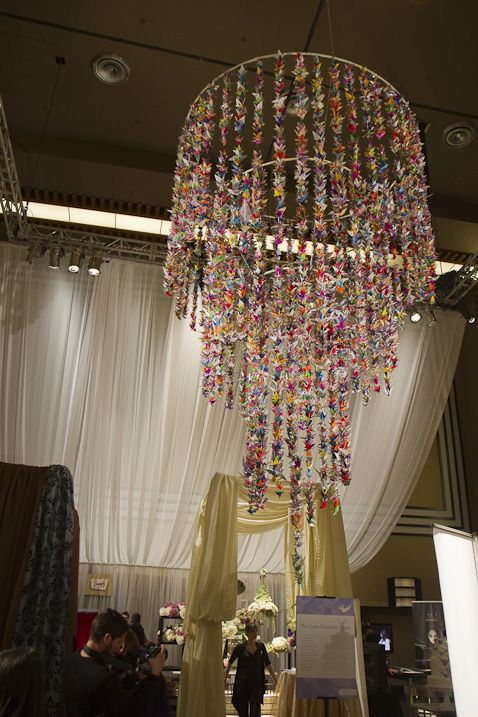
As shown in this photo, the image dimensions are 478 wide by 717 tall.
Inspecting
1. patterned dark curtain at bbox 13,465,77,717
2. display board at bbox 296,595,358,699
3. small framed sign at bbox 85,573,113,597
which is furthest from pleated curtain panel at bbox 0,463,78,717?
Result: small framed sign at bbox 85,573,113,597

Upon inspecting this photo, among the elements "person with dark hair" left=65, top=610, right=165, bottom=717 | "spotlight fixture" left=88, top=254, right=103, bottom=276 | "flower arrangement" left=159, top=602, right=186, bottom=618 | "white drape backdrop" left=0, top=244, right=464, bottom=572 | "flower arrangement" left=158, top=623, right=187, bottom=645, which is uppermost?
"spotlight fixture" left=88, top=254, right=103, bottom=276

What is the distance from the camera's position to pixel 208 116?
4.39 m

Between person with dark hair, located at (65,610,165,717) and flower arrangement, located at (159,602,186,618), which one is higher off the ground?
flower arrangement, located at (159,602,186,618)

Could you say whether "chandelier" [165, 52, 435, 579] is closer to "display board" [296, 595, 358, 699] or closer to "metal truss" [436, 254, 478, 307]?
"display board" [296, 595, 358, 699]

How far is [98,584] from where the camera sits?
7.04 metres

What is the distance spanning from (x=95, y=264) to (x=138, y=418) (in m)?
1.76

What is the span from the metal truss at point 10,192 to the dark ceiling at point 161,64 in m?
0.52

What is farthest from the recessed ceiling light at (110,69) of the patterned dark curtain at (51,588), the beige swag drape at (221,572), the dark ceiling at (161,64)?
the beige swag drape at (221,572)

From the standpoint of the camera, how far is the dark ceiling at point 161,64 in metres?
5.15

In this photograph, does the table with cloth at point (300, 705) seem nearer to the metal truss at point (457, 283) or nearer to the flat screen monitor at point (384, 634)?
the flat screen monitor at point (384, 634)

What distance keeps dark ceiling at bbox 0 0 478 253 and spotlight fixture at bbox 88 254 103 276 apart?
78 cm

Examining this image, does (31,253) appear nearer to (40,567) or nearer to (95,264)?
(95,264)

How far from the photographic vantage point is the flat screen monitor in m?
7.82

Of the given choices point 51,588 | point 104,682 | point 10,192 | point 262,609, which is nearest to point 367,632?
point 262,609
